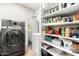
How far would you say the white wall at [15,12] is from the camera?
4445mm

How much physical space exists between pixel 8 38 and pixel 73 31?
190cm

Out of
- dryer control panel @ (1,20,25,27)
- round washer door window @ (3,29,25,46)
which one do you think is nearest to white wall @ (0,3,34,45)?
dryer control panel @ (1,20,25,27)

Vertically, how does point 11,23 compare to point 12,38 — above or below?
above

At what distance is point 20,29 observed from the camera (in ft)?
10.5

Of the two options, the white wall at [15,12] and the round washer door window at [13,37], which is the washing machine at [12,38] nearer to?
the round washer door window at [13,37]

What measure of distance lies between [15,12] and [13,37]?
197 centimetres

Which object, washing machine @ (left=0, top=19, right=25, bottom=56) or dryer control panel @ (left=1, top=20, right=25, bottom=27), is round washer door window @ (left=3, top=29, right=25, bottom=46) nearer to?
washing machine @ (left=0, top=19, right=25, bottom=56)

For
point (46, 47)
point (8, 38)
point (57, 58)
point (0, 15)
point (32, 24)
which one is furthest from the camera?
point (32, 24)

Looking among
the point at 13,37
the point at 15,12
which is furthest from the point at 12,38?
the point at 15,12

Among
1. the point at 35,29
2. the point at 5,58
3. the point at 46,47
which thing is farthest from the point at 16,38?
the point at 5,58

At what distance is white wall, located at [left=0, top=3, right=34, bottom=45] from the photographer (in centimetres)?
445

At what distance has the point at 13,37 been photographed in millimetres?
3076

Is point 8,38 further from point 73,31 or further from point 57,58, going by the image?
point 57,58

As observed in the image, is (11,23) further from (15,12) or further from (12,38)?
(15,12)
